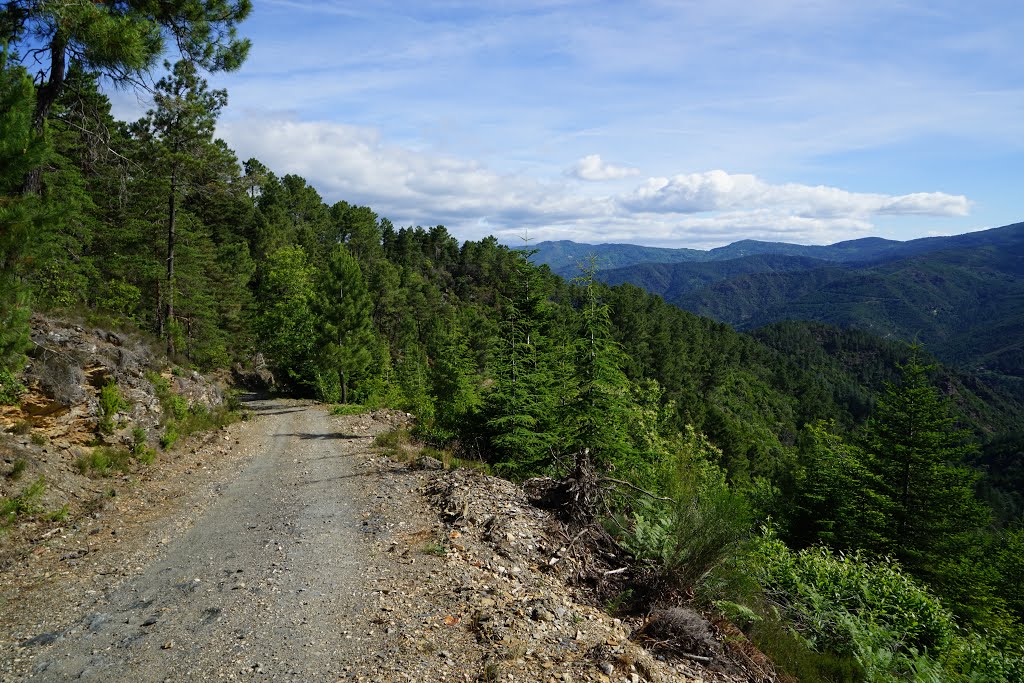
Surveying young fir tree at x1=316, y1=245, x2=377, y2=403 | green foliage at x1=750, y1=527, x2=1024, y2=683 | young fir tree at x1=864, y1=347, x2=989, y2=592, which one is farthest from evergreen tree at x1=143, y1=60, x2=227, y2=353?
young fir tree at x1=864, y1=347, x2=989, y2=592

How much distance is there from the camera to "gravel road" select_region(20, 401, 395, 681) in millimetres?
4902

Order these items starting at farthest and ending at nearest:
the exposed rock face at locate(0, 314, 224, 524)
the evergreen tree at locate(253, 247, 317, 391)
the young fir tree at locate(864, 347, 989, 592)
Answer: the evergreen tree at locate(253, 247, 317, 391), the young fir tree at locate(864, 347, 989, 592), the exposed rock face at locate(0, 314, 224, 524)

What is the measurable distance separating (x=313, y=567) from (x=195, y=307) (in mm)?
26747

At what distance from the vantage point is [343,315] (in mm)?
26047

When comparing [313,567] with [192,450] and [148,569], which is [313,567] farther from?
[192,450]

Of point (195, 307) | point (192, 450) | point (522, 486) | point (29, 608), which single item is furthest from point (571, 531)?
point (195, 307)

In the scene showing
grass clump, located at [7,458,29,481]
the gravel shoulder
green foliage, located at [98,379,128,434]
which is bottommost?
the gravel shoulder

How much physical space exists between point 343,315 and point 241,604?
69.3ft

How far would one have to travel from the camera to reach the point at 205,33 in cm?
1062

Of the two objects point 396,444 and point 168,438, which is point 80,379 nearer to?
point 168,438

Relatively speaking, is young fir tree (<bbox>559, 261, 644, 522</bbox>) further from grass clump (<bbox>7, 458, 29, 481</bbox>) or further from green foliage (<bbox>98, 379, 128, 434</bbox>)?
green foliage (<bbox>98, 379, 128, 434</bbox>)

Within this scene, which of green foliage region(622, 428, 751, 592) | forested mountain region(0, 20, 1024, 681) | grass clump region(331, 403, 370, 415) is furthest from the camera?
grass clump region(331, 403, 370, 415)

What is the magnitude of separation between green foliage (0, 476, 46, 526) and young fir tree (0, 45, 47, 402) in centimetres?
231

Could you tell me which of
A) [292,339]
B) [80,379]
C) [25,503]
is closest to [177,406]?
[80,379]
